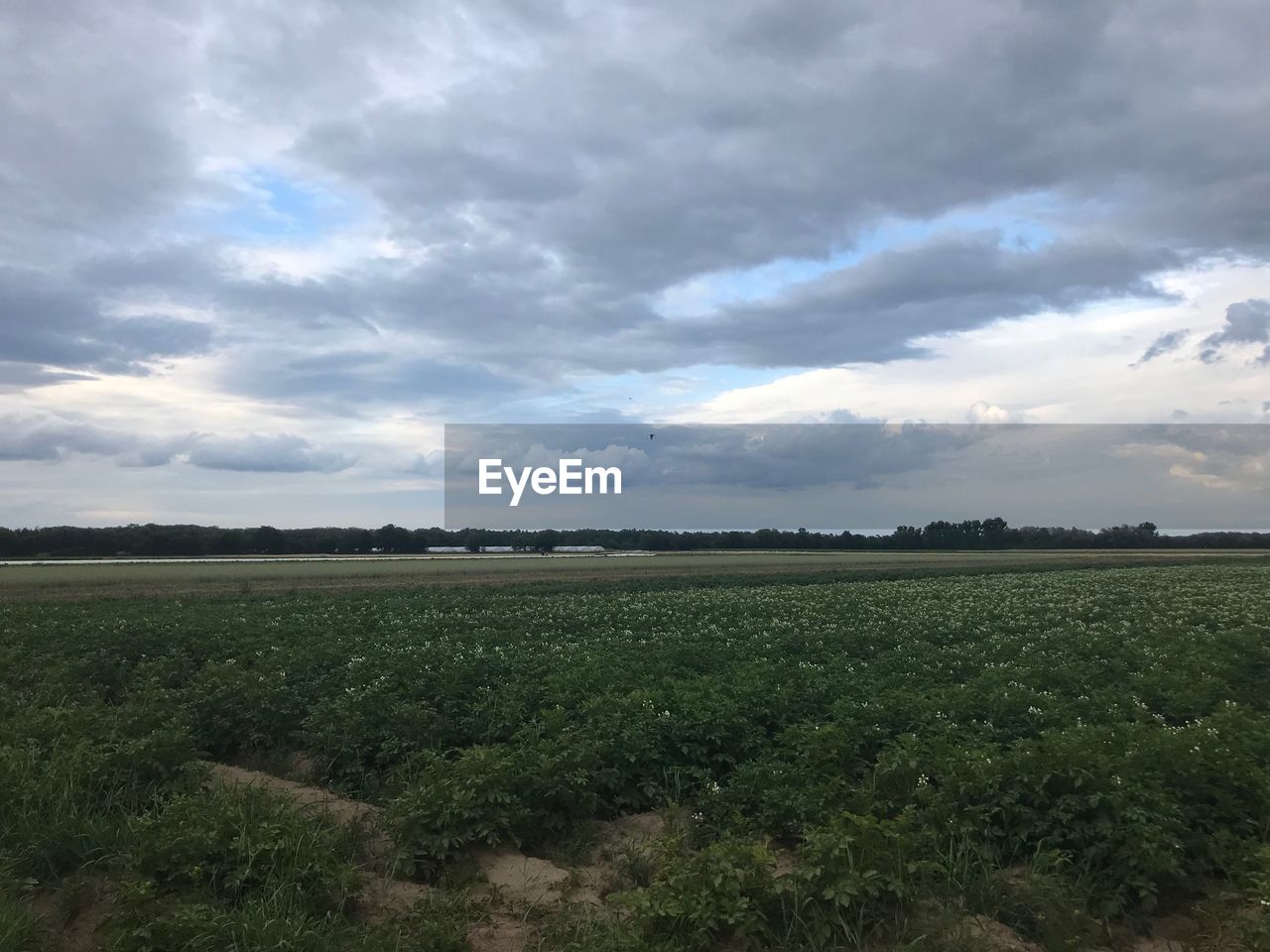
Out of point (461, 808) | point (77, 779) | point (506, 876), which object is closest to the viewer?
point (506, 876)

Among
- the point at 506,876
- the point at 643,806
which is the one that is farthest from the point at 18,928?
the point at 643,806

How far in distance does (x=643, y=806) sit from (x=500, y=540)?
386ft

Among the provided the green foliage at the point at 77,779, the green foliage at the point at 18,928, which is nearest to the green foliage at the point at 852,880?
the green foliage at the point at 18,928

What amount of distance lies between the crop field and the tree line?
326ft

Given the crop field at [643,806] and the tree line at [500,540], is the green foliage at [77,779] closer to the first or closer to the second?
the crop field at [643,806]

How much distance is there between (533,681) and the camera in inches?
421

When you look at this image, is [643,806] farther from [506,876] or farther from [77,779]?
[77,779]

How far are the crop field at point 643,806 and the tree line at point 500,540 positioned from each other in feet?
326

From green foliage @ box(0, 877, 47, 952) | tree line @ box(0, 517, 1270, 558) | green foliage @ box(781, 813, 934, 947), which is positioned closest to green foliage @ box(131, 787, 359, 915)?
green foliage @ box(0, 877, 47, 952)

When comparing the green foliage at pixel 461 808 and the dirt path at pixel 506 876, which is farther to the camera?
the green foliage at pixel 461 808

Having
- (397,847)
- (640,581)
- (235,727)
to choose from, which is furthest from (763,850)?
(640,581)

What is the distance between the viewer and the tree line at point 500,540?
9819 cm

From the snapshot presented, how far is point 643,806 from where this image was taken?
8141mm

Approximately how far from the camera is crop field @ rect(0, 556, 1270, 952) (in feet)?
18.1
